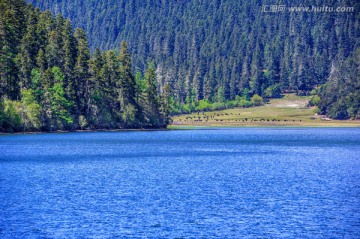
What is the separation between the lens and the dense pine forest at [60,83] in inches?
5797

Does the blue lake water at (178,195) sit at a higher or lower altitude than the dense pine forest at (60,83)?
lower

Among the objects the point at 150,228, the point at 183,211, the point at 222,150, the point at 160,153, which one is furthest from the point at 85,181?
the point at 222,150

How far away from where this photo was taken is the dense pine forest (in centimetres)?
14725

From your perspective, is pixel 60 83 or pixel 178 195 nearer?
pixel 178 195

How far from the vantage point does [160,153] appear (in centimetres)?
9669

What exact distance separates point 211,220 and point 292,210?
6.94m

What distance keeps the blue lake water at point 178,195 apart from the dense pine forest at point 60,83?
5602cm

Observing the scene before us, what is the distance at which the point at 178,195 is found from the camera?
5166 centimetres

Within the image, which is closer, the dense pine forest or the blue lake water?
the blue lake water

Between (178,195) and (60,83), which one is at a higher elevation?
(60,83)

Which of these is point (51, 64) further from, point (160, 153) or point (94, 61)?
point (160, 153)

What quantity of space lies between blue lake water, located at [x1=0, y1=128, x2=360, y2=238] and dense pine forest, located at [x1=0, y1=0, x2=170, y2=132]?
5602 cm

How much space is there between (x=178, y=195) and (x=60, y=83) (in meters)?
109

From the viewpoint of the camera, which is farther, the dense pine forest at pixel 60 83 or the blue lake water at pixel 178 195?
the dense pine forest at pixel 60 83
